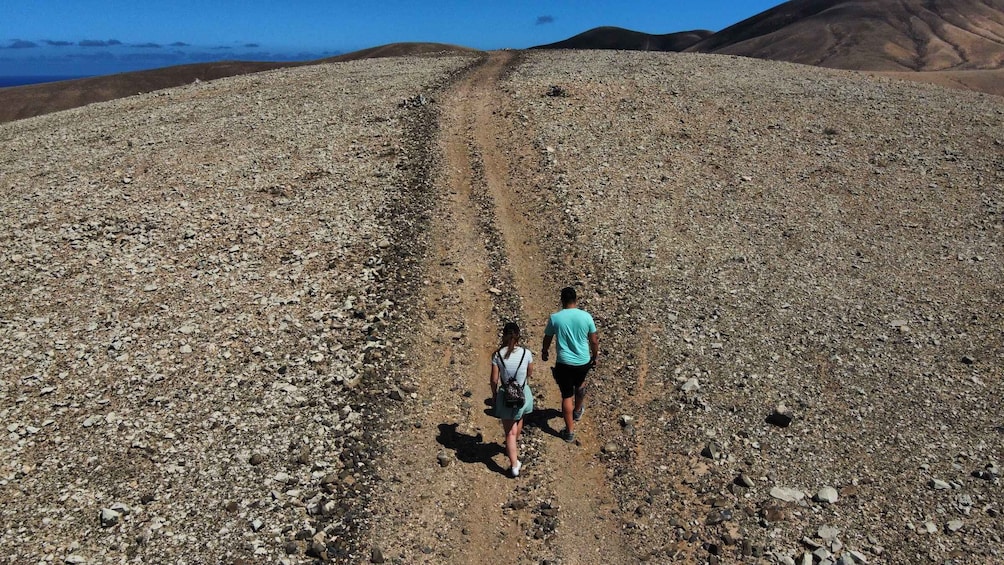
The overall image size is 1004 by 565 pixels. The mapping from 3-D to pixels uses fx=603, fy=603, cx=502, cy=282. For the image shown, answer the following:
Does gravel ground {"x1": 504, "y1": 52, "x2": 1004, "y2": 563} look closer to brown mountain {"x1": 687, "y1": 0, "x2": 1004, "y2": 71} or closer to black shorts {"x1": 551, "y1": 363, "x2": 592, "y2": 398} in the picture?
black shorts {"x1": 551, "y1": 363, "x2": 592, "y2": 398}

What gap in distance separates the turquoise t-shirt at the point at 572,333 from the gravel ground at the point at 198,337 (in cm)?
328

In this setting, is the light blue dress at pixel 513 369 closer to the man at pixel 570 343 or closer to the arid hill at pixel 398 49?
the man at pixel 570 343

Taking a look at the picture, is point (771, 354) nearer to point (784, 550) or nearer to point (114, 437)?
point (784, 550)

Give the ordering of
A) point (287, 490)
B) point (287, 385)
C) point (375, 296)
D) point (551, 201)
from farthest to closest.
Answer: point (551, 201)
point (375, 296)
point (287, 385)
point (287, 490)

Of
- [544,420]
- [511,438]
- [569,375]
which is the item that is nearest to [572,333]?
[569,375]

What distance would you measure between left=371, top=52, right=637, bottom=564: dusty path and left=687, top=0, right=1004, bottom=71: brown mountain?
111672mm

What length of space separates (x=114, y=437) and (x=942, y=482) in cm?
1261

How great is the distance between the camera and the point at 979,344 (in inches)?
471

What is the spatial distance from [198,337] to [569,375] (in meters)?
7.55

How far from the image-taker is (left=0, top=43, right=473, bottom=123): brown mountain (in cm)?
6162

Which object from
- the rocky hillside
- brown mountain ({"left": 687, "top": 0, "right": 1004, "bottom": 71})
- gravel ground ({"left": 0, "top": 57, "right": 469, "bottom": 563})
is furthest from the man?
brown mountain ({"left": 687, "top": 0, "right": 1004, "bottom": 71})

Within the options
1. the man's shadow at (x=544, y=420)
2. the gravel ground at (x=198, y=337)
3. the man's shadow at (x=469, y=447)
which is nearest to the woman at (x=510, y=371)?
the man's shadow at (x=469, y=447)

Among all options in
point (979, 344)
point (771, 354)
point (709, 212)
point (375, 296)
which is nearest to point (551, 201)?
point (709, 212)

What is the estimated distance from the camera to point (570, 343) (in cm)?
889
